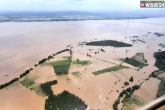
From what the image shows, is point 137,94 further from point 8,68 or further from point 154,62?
point 8,68

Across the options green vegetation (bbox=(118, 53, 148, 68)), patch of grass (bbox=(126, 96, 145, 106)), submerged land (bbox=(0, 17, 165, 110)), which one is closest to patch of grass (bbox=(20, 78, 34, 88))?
submerged land (bbox=(0, 17, 165, 110))

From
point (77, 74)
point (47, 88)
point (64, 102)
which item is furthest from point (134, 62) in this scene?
point (64, 102)

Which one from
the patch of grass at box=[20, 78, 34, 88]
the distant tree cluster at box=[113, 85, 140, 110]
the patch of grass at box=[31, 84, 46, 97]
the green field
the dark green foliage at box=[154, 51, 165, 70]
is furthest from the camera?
the dark green foliage at box=[154, 51, 165, 70]

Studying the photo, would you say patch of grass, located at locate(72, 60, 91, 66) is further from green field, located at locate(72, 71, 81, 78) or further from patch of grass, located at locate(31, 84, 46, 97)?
patch of grass, located at locate(31, 84, 46, 97)

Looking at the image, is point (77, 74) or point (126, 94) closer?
point (126, 94)

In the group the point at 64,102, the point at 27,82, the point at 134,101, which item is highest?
the point at 27,82

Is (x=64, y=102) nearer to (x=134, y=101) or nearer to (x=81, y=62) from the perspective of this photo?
(x=134, y=101)
